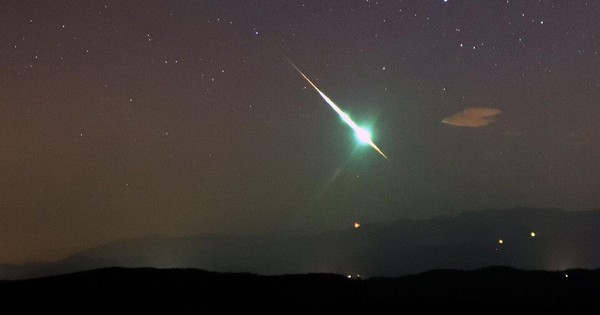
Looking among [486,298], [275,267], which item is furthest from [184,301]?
[275,267]

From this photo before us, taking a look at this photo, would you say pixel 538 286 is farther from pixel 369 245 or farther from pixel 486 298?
pixel 369 245

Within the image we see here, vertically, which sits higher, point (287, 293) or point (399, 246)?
point (399, 246)

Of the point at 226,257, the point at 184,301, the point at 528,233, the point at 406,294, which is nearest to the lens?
the point at 184,301

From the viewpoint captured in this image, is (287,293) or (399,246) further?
(399,246)

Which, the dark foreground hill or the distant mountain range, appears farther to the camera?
the distant mountain range

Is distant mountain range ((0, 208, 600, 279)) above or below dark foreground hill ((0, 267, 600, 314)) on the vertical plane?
above
